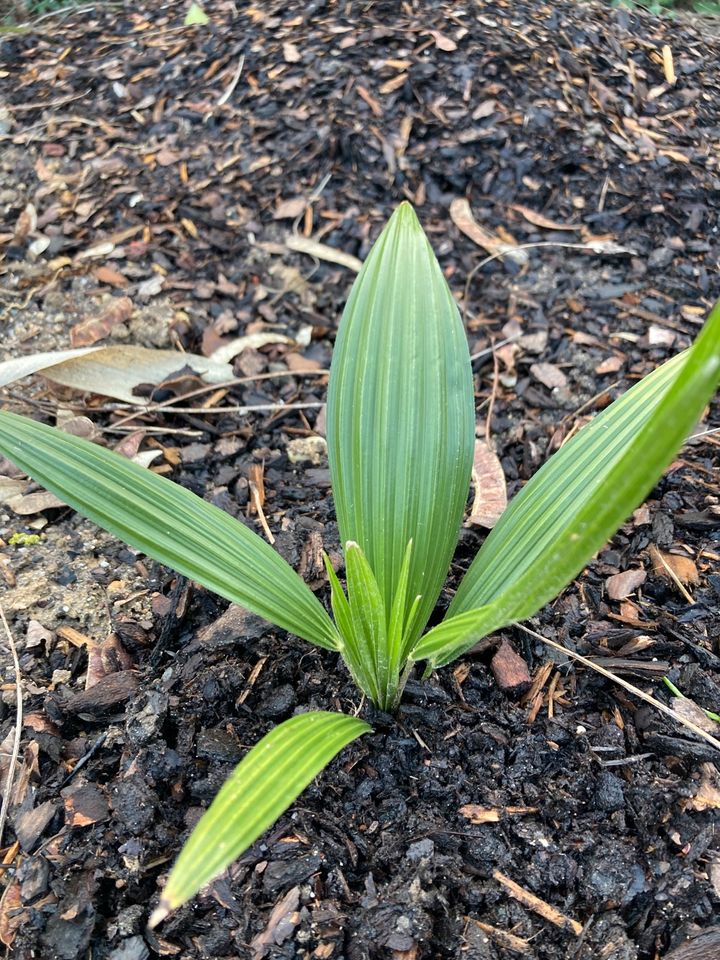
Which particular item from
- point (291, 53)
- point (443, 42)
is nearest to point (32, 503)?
point (291, 53)

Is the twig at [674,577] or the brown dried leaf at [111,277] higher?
the brown dried leaf at [111,277]

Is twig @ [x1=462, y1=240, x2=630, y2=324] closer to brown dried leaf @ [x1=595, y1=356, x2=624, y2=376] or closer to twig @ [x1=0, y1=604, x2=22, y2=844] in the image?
brown dried leaf @ [x1=595, y1=356, x2=624, y2=376]

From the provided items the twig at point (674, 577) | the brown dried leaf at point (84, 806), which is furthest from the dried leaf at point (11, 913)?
the twig at point (674, 577)

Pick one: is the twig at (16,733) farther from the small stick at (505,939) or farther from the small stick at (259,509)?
the small stick at (505,939)

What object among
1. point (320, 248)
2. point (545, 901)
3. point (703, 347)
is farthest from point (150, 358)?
point (703, 347)

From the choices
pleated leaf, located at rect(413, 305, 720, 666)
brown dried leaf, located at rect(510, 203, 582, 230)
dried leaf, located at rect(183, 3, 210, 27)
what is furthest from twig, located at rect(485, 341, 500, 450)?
dried leaf, located at rect(183, 3, 210, 27)
